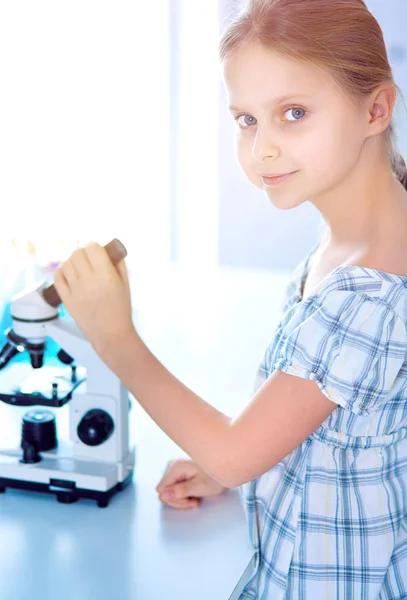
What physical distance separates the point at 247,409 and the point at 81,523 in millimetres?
319

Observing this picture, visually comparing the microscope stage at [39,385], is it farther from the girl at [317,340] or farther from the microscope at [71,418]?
the girl at [317,340]

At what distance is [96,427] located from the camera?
3.84 feet

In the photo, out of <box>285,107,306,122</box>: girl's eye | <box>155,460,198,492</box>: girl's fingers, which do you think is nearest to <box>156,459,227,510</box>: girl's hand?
<box>155,460,198,492</box>: girl's fingers

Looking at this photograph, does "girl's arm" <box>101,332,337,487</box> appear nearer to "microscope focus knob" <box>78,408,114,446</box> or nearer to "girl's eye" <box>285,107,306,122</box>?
"microscope focus knob" <box>78,408,114,446</box>

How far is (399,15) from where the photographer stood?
362cm

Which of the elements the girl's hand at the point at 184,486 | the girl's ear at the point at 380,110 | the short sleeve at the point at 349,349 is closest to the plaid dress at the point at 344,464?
the short sleeve at the point at 349,349

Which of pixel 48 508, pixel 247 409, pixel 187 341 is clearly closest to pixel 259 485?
pixel 247 409

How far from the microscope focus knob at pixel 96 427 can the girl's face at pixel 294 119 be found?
1.39 feet

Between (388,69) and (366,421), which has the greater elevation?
(388,69)

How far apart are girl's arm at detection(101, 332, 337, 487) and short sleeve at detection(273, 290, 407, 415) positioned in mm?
23

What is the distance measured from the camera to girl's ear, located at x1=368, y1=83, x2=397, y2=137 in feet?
3.44

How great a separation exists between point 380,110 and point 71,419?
0.63 metres

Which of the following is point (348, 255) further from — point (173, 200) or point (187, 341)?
point (173, 200)

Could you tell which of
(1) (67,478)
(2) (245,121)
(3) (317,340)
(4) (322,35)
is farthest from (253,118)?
(1) (67,478)
